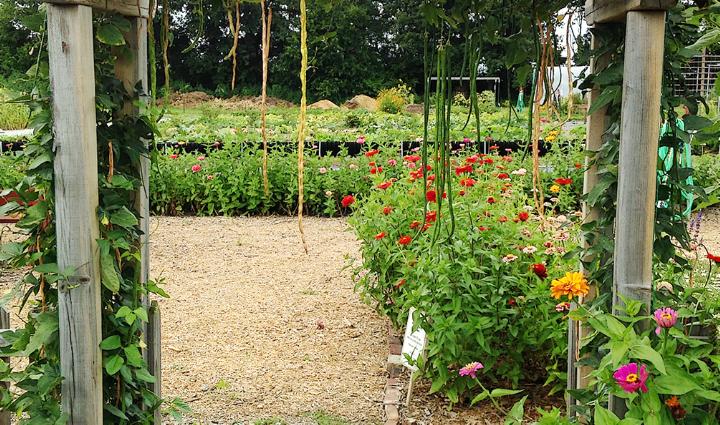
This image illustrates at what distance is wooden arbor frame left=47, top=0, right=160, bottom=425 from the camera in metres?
1.73

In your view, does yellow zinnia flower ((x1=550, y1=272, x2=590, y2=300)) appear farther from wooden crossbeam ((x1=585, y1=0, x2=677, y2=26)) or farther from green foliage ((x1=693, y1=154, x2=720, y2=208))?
green foliage ((x1=693, y1=154, x2=720, y2=208))

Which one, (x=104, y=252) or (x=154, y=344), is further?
(x=154, y=344)

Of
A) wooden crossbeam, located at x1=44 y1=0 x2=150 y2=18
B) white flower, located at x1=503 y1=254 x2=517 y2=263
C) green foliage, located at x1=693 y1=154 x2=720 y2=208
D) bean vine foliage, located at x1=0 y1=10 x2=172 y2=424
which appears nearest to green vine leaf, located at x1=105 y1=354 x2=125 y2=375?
bean vine foliage, located at x1=0 y1=10 x2=172 y2=424

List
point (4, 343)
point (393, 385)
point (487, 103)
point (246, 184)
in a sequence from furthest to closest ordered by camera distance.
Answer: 1. point (487, 103)
2. point (246, 184)
3. point (393, 385)
4. point (4, 343)

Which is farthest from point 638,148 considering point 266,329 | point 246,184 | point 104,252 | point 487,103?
point 487,103

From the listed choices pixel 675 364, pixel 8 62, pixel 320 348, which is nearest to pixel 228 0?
pixel 675 364

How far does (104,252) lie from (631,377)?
3.96 feet

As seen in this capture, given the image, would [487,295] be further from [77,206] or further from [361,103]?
[361,103]

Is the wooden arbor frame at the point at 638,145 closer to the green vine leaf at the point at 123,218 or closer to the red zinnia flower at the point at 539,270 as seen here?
the red zinnia flower at the point at 539,270

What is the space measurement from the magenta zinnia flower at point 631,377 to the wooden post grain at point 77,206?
1189 millimetres

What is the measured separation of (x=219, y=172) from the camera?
7461 millimetres

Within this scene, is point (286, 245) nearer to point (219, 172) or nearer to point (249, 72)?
point (219, 172)

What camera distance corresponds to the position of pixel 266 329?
4.31 m

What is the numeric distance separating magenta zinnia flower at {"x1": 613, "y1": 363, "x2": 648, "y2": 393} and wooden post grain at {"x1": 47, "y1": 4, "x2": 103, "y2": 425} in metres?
1.19
